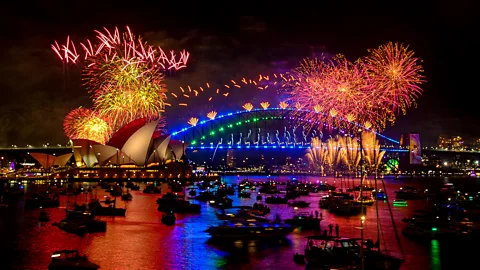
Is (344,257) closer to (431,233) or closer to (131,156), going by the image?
(431,233)

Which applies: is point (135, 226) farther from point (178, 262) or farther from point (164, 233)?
point (178, 262)

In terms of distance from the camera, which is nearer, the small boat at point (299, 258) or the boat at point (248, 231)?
the small boat at point (299, 258)

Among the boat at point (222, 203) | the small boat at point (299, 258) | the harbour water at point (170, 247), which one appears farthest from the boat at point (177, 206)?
the small boat at point (299, 258)

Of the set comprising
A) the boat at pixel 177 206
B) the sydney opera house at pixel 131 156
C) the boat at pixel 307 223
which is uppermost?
the sydney opera house at pixel 131 156

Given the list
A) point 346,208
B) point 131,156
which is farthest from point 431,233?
point 131,156

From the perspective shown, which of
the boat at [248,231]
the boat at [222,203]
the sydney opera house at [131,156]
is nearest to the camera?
the boat at [248,231]

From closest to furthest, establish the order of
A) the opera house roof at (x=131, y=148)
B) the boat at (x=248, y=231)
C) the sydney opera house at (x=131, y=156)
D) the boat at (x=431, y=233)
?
1. the boat at (x=248, y=231)
2. the boat at (x=431, y=233)
3. the opera house roof at (x=131, y=148)
4. the sydney opera house at (x=131, y=156)

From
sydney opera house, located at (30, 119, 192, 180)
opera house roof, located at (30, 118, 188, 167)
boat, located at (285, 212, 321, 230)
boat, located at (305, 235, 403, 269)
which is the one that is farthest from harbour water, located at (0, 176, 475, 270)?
sydney opera house, located at (30, 119, 192, 180)

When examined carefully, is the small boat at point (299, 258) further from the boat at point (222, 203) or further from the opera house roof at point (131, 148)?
the opera house roof at point (131, 148)
